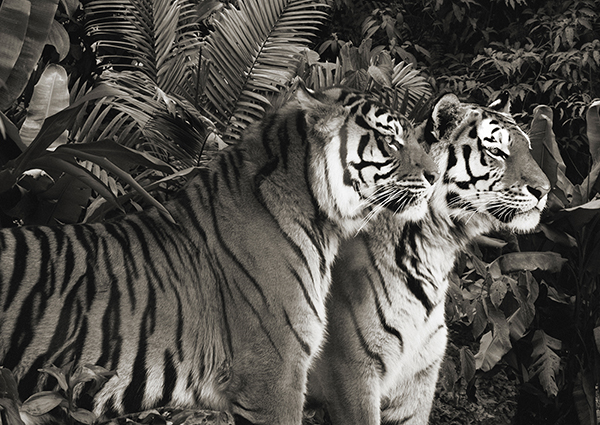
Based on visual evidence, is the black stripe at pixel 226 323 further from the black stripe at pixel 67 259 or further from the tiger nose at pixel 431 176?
the tiger nose at pixel 431 176

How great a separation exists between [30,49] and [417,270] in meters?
1.87

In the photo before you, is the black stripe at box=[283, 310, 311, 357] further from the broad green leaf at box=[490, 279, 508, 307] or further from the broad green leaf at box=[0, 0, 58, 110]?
the broad green leaf at box=[490, 279, 508, 307]

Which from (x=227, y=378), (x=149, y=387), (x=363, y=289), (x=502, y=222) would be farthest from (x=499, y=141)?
(x=149, y=387)

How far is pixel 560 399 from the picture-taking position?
4617 millimetres

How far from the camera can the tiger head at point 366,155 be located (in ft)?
9.43

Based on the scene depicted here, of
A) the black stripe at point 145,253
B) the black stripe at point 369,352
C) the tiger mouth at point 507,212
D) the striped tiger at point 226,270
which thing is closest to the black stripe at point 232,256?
the striped tiger at point 226,270

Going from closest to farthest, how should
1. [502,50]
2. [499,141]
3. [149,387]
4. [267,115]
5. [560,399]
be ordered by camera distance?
[149,387] → [267,115] → [499,141] → [560,399] → [502,50]

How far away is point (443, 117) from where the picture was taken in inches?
134

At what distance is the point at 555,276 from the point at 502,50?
374 centimetres

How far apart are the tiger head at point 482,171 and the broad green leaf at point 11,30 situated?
1.72 meters

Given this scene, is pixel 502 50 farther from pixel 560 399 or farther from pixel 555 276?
pixel 560 399

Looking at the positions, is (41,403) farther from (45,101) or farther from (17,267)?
(45,101)

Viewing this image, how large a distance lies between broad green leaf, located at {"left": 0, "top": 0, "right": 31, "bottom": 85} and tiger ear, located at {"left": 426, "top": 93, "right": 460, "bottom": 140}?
1718mm

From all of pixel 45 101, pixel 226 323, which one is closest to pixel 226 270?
pixel 226 323
